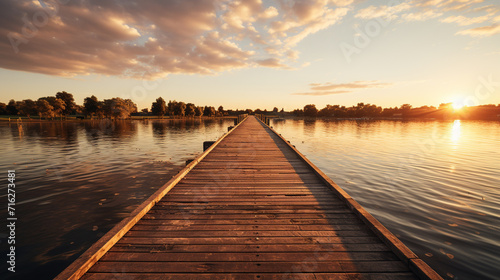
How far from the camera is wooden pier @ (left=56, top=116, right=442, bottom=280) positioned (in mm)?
2818

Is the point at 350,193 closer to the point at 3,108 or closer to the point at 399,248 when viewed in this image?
the point at 399,248

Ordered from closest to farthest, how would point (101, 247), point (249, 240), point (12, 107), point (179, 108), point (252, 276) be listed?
point (252, 276)
point (101, 247)
point (249, 240)
point (12, 107)
point (179, 108)

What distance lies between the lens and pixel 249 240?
11.5ft

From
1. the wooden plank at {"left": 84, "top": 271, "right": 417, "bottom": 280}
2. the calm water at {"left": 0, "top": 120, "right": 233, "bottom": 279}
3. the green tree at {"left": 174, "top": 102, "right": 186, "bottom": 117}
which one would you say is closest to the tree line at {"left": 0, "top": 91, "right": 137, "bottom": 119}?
the green tree at {"left": 174, "top": 102, "right": 186, "bottom": 117}

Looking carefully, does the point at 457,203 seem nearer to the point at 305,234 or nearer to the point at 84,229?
the point at 305,234

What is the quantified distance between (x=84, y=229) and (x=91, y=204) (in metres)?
2.03

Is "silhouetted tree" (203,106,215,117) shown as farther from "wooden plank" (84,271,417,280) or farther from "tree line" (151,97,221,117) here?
"wooden plank" (84,271,417,280)

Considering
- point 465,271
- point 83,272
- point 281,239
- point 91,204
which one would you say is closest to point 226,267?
point 281,239

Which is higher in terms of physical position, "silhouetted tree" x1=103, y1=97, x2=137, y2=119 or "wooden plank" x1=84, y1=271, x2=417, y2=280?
"silhouetted tree" x1=103, y1=97, x2=137, y2=119

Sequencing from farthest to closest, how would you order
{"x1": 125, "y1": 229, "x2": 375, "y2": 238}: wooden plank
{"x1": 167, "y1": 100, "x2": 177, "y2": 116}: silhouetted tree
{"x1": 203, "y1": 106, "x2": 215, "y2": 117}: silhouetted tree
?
{"x1": 203, "y1": 106, "x2": 215, "y2": 117}: silhouetted tree, {"x1": 167, "y1": 100, "x2": 177, "y2": 116}: silhouetted tree, {"x1": 125, "y1": 229, "x2": 375, "y2": 238}: wooden plank

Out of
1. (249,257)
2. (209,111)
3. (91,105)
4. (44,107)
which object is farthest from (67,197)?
(209,111)

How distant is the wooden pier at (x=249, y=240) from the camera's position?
2818 millimetres

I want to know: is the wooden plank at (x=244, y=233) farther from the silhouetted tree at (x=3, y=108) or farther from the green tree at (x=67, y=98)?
the silhouetted tree at (x=3, y=108)

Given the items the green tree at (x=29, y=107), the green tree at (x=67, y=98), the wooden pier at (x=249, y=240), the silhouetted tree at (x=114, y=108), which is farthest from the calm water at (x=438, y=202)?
the green tree at (x=67, y=98)
